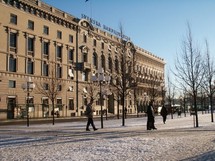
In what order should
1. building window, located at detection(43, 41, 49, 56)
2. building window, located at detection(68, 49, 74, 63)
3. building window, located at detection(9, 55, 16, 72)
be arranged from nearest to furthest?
building window, located at detection(9, 55, 16, 72), building window, located at detection(43, 41, 49, 56), building window, located at detection(68, 49, 74, 63)

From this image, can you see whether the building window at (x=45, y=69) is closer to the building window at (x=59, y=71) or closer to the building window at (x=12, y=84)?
the building window at (x=59, y=71)

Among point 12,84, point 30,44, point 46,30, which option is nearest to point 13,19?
point 30,44

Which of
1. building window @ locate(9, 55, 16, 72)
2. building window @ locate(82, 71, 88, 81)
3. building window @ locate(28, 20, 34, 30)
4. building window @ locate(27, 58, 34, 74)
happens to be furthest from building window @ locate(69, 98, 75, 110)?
building window @ locate(28, 20, 34, 30)

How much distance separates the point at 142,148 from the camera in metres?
11.7

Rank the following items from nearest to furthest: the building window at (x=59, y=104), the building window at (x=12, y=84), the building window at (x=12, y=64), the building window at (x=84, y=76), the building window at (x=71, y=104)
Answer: the building window at (x=12, y=84)
the building window at (x=12, y=64)
the building window at (x=59, y=104)
the building window at (x=71, y=104)
the building window at (x=84, y=76)

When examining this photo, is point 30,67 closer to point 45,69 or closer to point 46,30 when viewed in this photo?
point 45,69

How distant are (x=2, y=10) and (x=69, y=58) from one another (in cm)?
1809

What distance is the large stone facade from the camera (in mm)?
48531

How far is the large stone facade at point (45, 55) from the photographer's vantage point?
48531mm

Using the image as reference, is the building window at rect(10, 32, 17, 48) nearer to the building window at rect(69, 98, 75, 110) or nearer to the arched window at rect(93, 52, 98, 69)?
the building window at rect(69, 98, 75, 110)

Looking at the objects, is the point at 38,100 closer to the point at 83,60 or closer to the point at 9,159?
the point at 83,60

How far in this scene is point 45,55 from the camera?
5647 centimetres

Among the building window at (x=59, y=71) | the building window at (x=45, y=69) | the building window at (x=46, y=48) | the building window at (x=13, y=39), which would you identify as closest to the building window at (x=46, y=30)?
the building window at (x=46, y=48)

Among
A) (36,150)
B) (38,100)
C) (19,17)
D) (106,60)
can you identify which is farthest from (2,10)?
(36,150)
